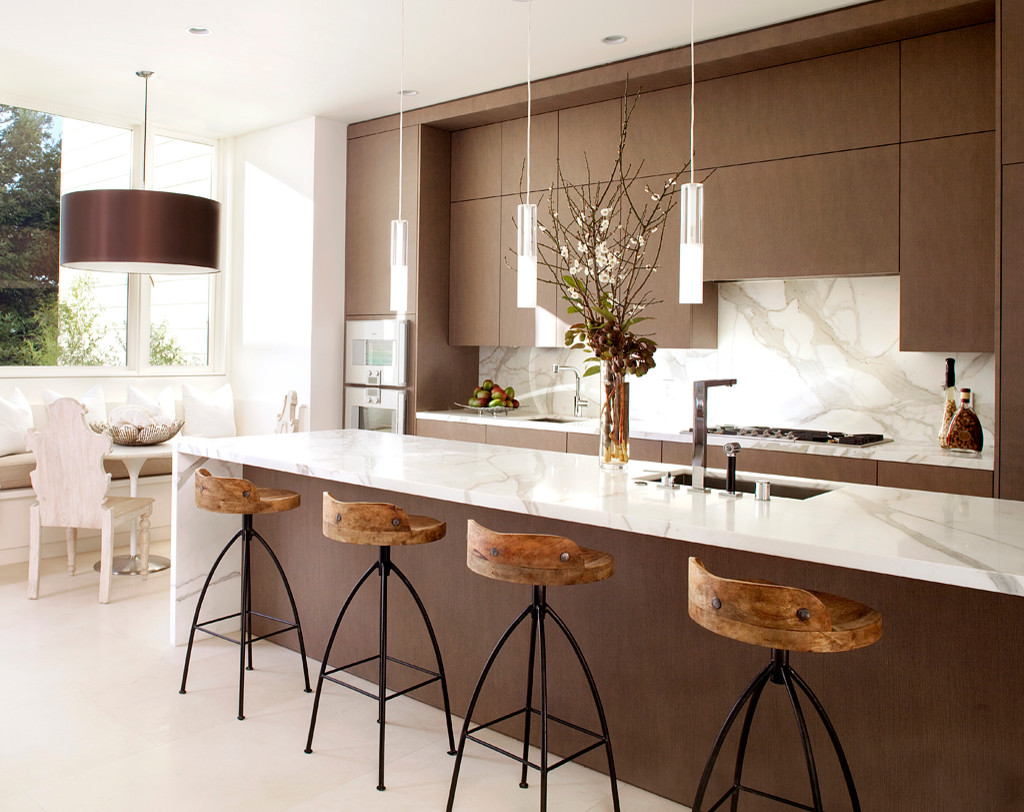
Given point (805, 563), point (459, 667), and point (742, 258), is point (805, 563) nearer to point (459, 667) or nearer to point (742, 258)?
point (459, 667)

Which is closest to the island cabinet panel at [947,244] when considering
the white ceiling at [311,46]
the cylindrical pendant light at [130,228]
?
the white ceiling at [311,46]

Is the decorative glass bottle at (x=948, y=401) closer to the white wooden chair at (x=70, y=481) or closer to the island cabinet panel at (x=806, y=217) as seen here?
the island cabinet panel at (x=806, y=217)

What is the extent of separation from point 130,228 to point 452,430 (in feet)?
6.96

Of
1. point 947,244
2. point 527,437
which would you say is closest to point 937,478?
point 947,244

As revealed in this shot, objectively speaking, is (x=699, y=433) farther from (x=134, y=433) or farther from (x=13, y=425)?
(x=13, y=425)

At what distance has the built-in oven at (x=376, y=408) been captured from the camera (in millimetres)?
5637

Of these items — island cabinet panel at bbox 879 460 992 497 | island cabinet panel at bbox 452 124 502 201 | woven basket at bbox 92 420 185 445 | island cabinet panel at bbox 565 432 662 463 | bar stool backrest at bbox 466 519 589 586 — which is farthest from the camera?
island cabinet panel at bbox 452 124 502 201

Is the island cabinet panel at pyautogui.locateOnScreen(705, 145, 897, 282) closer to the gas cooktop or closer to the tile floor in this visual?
the gas cooktop

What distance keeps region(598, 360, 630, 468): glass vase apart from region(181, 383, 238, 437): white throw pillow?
13.0 ft

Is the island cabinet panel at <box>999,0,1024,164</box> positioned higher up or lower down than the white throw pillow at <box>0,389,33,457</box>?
higher up

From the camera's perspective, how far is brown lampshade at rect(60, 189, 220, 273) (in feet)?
13.5

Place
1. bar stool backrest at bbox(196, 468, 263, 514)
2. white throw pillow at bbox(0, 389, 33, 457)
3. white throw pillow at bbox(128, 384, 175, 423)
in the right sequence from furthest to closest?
white throw pillow at bbox(128, 384, 175, 423) → white throw pillow at bbox(0, 389, 33, 457) → bar stool backrest at bbox(196, 468, 263, 514)

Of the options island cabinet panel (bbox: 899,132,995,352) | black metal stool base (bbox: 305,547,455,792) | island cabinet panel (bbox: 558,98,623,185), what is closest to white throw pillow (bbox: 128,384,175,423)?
island cabinet panel (bbox: 558,98,623,185)

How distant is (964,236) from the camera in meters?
3.67
